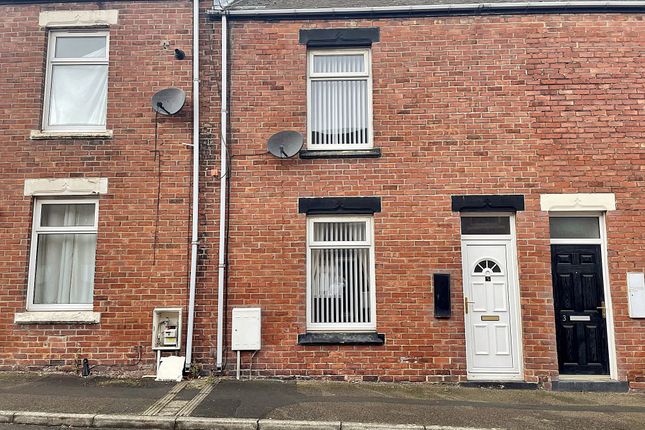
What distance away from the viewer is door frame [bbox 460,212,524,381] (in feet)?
23.5

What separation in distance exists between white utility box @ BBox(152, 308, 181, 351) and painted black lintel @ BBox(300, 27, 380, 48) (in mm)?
4831

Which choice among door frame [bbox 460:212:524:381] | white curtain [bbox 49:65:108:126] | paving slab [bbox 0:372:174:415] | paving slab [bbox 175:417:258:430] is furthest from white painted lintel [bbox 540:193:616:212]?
white curtain [bbox 49:65:108:126]

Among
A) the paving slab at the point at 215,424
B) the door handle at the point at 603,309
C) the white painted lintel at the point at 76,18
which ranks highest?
the white painted lintel at the point at 76,18

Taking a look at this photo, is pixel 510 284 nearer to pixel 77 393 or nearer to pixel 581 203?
pixel 581 203

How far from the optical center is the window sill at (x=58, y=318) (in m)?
7.31

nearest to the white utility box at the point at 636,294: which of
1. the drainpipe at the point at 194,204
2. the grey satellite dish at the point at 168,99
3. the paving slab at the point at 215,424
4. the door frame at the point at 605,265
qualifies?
the door frame at the point at 605,265

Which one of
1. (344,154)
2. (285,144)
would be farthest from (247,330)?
(344,154)

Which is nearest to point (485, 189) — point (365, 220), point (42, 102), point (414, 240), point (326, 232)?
point (414, 240)

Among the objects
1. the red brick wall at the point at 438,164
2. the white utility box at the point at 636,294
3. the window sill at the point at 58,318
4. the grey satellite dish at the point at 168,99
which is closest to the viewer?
the white utility box at the point at 636,294

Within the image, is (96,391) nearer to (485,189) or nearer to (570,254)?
(485,189)

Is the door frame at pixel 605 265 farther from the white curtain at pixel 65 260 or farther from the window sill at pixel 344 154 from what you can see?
the white curtain at pixel 65 260

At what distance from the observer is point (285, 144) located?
7.51 m

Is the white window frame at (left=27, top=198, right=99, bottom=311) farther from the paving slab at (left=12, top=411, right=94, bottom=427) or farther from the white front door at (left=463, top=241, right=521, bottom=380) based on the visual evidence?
the white front door at (left=463, top=241, right=521, bottom=380)

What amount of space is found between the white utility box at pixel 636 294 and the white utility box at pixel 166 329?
6762 mm
